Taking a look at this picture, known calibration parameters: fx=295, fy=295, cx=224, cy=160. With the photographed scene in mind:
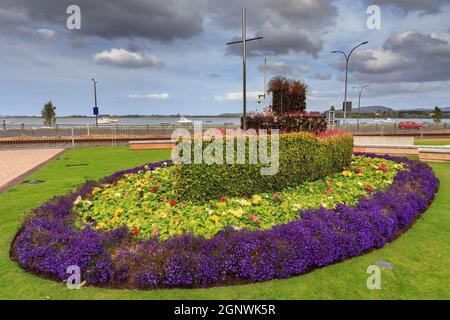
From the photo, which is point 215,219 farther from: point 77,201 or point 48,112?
point 48,112

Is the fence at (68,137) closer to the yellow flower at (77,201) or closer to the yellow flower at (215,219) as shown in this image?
the yellow flower at (77,201)

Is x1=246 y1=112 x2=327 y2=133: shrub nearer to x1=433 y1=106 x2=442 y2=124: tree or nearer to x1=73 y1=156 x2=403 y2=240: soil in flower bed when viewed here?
x1=73 y1=156 x2=403 y2=240: soil in flower bed

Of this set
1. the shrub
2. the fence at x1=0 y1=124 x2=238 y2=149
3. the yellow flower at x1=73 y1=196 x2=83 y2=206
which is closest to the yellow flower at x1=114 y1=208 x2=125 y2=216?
the yellow flower at x1=73 y1=196 x2=83 y2=206

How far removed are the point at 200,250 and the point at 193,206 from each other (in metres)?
1.85

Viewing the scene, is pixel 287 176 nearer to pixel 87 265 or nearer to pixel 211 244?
pixel 211 244

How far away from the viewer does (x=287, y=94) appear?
9.99 meters

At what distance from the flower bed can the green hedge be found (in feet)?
4.84

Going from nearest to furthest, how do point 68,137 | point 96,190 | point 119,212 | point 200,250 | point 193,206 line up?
point 200,250 → point 119,212 → point 193,206 → point 96,190 → point 68,137

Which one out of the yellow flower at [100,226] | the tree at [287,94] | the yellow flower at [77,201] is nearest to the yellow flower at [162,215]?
the yellow flower at [100,226]

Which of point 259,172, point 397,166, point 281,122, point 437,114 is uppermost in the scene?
point 437,114

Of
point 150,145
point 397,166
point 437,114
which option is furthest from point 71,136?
point 437,114

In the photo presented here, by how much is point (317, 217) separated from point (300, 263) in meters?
1.27

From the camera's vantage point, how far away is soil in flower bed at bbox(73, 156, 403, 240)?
5.27m
